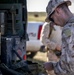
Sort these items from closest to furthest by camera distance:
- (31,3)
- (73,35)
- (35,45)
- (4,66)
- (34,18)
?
1. (73,35)
2. (4,66)
3. (31,3)
4. (35,45)
5. (34,18)

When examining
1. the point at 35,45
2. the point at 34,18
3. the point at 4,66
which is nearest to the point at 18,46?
the point at 4,66

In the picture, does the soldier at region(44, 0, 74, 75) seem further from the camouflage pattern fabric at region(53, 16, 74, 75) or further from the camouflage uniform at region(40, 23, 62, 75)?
the camouflage uniform at region(40, 23, 62, 75)

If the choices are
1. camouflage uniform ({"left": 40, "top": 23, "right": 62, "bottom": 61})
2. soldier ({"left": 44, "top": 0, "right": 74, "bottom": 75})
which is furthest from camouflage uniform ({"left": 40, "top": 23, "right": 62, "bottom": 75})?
soldier ({"left": 44, "top": 0, "right": 74, "bottom": 75})

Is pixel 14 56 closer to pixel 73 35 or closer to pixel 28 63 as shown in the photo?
pixel 28 63

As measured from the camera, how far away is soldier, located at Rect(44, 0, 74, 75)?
133 inches

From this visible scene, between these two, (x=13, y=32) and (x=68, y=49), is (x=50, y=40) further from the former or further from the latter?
(x=68, y=49)

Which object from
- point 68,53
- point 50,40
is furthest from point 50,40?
point 68,53

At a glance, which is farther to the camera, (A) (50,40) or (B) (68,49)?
(A) (50,40)

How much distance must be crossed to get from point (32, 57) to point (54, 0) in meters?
7.70

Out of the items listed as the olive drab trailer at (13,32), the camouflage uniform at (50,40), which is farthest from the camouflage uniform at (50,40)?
the olive drab trailer at (13,32)

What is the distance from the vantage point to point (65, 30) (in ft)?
11.1

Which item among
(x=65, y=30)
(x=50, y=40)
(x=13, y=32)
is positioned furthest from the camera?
(x=50, y=40)

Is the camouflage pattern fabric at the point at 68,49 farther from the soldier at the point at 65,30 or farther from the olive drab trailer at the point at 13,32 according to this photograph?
the olive drab trailer at the point at 13,32

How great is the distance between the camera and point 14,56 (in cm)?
482
